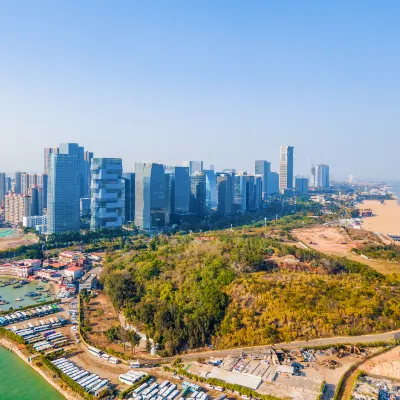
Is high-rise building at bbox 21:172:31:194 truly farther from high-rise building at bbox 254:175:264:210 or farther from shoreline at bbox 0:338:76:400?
shoreline at bbox 0:338:76:400

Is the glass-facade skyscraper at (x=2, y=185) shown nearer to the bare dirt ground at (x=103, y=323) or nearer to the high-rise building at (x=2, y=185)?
the high-rise building at (x=2, y=185)

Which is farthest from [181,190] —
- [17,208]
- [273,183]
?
[273,183]

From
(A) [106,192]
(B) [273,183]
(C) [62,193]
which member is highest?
(B) [273,183]

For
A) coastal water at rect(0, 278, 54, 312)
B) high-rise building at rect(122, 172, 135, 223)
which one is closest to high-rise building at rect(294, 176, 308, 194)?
high-rise building at rect(122, 172, 135, 223)

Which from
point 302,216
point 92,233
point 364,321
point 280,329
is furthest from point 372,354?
point 302,216

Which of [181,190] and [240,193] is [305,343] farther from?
[240,193]

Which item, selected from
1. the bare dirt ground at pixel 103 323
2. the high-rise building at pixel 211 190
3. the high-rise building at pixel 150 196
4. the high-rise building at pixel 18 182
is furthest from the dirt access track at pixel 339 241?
the high-rise building at pixel 18 182
